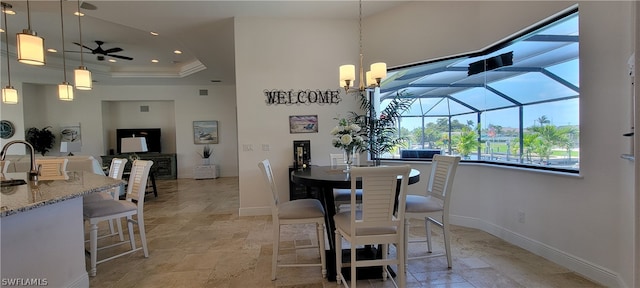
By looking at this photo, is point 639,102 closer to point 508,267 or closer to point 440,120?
point 508,267

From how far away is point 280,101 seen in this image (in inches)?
178

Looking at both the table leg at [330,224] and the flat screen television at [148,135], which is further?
the flat screen television at [148,135]

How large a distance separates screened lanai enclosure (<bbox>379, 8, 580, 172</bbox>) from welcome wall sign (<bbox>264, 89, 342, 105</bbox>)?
32.1 inches

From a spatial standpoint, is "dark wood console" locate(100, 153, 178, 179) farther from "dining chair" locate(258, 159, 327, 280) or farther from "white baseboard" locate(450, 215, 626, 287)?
"white baseboard" locate(450, 215, 626, 287)

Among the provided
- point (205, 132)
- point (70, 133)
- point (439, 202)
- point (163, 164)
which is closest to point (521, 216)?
point (439, 202)

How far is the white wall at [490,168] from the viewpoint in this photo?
7.36ft

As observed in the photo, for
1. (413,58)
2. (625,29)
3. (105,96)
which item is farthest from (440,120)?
(105,96)

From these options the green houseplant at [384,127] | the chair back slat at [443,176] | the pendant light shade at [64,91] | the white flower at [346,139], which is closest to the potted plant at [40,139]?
the pendant light shade at [64,91]

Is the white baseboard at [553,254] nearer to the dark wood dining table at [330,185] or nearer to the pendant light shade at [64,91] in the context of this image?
the dark wood dining table at [330,185]

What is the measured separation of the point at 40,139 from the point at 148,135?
101 inches

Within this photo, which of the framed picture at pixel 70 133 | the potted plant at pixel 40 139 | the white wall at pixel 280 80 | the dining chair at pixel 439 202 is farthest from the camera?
the framed picture at pixel 70 133

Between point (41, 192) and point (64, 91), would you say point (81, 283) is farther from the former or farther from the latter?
point (64, 91)

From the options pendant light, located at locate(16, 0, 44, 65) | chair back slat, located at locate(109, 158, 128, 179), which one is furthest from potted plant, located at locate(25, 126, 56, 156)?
pendant light, located at locate(16, 0, 44, 65)

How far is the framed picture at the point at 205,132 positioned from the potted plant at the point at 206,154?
19 cm
